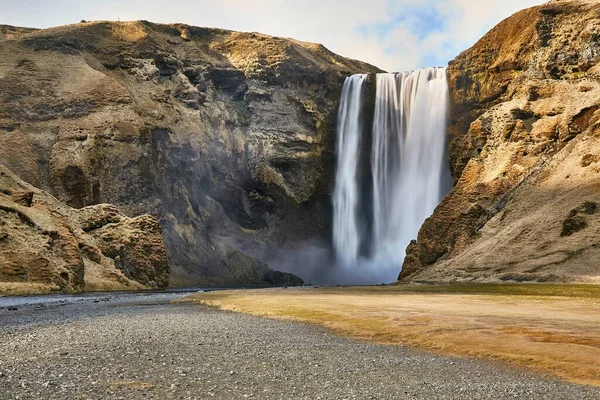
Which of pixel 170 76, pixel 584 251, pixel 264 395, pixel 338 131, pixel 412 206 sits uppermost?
pixel 170 76

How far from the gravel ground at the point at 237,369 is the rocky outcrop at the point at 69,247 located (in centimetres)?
3495

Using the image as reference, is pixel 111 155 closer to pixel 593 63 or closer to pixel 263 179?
pixel 263 179

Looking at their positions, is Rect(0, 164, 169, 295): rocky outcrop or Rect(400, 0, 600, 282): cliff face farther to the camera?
Rect(400, 0, 600, 282): cliff face

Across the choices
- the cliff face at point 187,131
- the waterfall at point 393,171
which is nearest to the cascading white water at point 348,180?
the waterfall at point 393,171

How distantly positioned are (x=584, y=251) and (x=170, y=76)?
83673mm

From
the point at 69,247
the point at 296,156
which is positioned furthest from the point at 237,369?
the point at 296,156

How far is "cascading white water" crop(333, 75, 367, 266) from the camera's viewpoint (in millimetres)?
103375

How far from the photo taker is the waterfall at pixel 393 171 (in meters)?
88.8

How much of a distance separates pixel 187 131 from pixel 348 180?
1182 inches

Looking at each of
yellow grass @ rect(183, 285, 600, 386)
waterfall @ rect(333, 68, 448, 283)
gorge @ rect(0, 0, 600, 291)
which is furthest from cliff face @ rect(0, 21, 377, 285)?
yellow grass @ rect(183, 285, 600, 386)

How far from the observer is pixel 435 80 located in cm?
9144

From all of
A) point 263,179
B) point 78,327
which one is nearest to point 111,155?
point 263,179

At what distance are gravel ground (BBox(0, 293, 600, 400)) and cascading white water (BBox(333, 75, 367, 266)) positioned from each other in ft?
278

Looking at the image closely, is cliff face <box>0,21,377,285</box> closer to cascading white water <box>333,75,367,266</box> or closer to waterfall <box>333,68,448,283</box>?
cascading white water <box>333,75,367,266</box>
